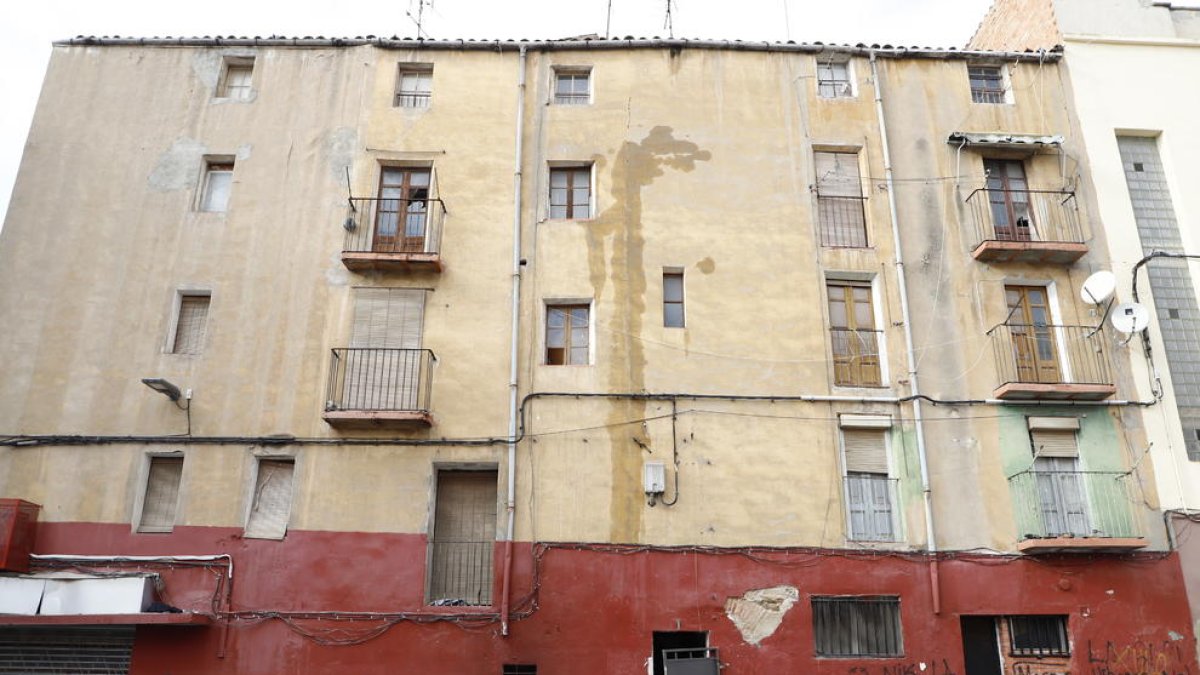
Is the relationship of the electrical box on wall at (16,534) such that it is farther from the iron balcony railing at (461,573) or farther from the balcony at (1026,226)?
the balcony at (1026,226)

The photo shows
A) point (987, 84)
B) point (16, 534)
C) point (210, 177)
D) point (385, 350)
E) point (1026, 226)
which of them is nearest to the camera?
point (16, 534)

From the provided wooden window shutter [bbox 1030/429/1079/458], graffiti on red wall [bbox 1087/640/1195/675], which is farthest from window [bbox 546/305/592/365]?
graffiti on red wall [bbox 1087/640/1195/675]

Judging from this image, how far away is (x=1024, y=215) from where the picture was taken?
18.3m

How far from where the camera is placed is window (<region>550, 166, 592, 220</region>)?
1798 centimetres

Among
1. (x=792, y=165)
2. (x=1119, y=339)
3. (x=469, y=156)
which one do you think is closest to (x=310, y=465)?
(x=469, y=156)

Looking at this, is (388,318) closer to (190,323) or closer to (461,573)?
(190,323)

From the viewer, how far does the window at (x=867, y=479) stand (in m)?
16.0

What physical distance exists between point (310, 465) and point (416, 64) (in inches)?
350

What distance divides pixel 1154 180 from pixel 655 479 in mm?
12524

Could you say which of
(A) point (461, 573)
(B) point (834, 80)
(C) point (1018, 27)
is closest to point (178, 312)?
(A) point (461, 573)

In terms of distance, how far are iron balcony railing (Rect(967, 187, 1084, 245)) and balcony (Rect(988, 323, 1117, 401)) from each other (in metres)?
1.88

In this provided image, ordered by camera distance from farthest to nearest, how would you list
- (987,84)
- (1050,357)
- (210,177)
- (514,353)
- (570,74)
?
(987,84)
(570,74)
(210,177)
(1050,357)
(514,353)

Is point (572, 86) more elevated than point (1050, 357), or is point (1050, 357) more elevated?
point (572, 86)

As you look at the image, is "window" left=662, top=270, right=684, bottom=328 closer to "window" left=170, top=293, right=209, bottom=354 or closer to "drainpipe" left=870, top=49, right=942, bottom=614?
"drainpipe" left=870, top=49, right=942, bottom=614
